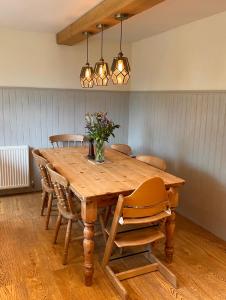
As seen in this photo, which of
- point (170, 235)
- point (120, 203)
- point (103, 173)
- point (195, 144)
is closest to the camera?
Result: point (120, 203)

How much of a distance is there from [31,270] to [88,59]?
10.1ft

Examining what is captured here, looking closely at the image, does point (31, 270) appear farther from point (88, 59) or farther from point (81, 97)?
point (88, 59)

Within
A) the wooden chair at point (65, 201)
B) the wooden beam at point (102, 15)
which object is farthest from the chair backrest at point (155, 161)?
the wooden beam at point (102, 15)

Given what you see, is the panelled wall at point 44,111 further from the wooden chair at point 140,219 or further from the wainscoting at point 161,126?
the wooden chair at point 140,219

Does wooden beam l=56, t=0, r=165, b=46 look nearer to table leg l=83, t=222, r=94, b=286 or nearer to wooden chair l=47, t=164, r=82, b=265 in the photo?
wooden chair l=47, t=164, r=82, b=265

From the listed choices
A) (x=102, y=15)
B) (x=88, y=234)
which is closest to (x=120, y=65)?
(x=102, y=15)

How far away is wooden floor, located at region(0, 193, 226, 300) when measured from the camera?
2.06 meters

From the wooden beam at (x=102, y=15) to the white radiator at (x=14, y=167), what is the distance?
167 centimetres

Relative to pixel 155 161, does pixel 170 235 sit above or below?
below

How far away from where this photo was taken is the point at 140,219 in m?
2.03

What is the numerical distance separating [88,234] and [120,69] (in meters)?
1.42

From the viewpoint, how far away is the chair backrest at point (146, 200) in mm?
1945

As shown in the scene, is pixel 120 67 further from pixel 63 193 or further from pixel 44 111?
pixel 44 111

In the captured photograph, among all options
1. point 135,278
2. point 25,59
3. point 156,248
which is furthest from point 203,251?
point 25,59
